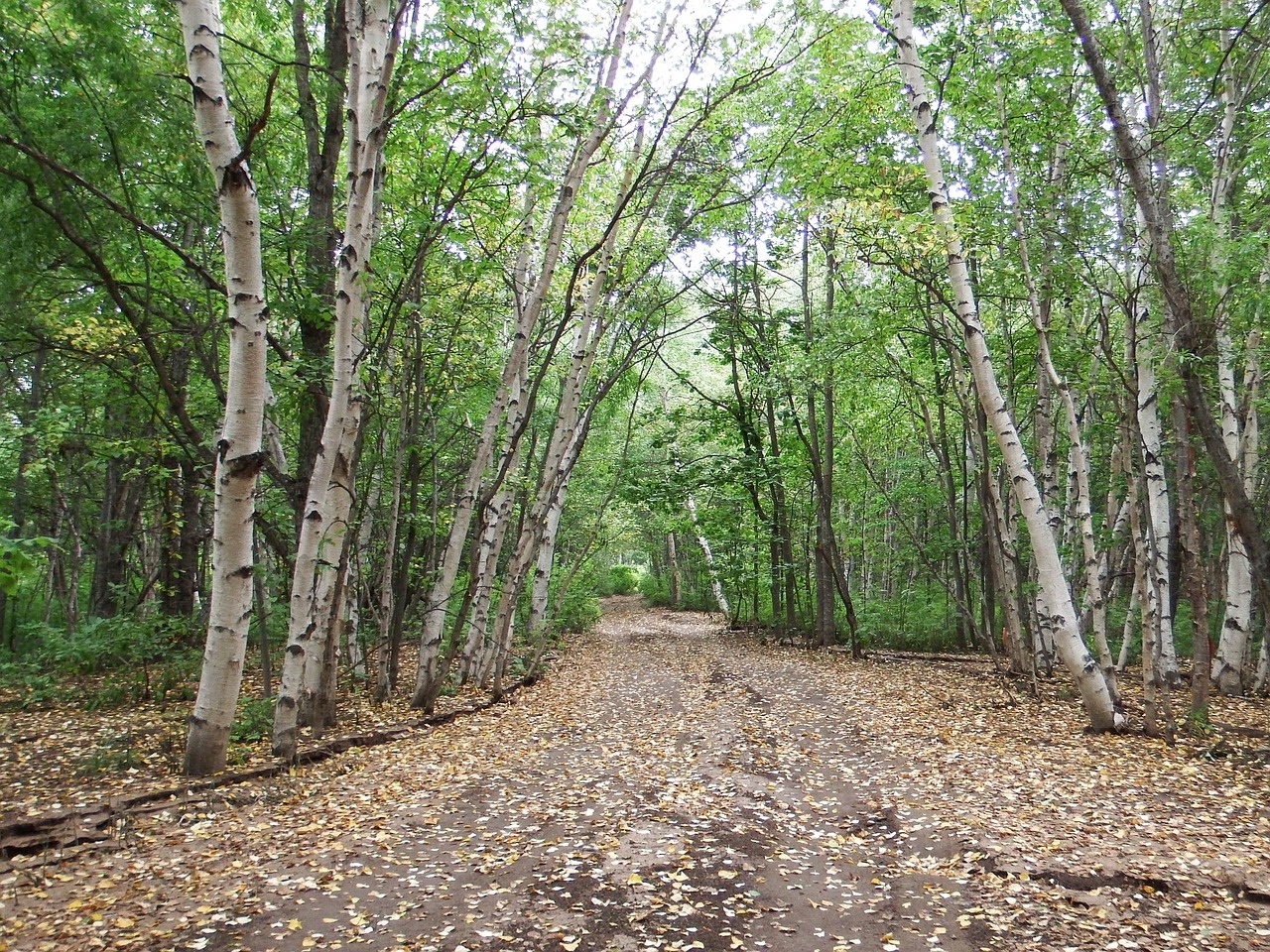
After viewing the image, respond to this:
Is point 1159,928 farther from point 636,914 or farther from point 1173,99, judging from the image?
point 1173,99

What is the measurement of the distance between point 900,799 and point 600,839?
262cm

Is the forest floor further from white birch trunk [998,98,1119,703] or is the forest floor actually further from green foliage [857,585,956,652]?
green foliage [857,585,956,652]

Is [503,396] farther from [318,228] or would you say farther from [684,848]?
[684,848]

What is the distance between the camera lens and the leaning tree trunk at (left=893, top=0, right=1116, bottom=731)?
25.5ft

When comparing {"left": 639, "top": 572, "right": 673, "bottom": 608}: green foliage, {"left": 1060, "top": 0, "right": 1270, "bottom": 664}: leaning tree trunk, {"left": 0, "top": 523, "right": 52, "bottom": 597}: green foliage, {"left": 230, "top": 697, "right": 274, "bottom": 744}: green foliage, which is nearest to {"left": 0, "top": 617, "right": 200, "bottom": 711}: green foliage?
{"left": 230, "top": 697, "right": 274, "bottom": 744}: green foliage

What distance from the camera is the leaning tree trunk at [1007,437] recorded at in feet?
25.5

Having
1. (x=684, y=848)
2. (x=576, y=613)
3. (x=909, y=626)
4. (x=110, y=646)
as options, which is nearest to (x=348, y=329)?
(x=684, y=848)

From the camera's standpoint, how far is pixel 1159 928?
11.8 ft

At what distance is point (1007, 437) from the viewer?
7938 millimetres

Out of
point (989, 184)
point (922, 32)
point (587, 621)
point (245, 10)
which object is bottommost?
point (587, 621)

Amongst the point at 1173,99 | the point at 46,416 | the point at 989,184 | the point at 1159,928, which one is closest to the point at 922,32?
the point at 989,184

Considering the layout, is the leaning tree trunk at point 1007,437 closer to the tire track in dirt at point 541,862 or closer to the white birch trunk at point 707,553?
the tire track in dirt at point 541,862

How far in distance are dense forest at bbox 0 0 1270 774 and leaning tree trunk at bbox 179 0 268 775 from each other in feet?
0.09

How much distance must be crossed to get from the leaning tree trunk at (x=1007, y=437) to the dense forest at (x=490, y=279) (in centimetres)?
5
